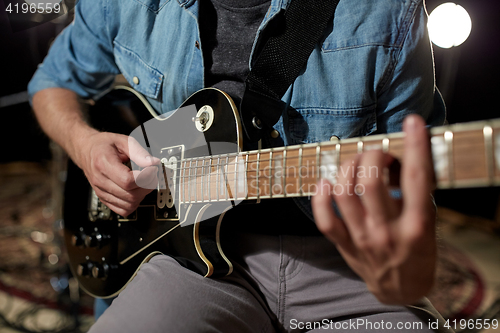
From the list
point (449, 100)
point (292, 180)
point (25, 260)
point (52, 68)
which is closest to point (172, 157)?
point (292, 180)

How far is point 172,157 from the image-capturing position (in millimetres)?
718

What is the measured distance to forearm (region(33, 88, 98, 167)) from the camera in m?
0.85

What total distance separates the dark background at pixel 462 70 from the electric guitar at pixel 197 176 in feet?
3.84

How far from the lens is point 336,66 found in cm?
67

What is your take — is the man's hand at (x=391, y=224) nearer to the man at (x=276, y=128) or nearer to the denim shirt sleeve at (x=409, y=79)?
the man at (x=276, y=128)

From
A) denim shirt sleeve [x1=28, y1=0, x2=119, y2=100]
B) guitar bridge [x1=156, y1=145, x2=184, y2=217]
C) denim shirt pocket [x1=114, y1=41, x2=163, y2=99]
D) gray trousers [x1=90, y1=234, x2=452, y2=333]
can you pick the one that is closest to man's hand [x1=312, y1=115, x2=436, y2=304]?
gray trousers [x1=90, y1=234, x2=452, y2=333]

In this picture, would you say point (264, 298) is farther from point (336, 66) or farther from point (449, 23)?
point (449, 23)

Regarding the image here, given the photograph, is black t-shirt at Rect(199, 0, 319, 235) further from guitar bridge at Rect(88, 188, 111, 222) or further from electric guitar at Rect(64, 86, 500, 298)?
guitar bridge at Rect(88, 188, 111, 222)

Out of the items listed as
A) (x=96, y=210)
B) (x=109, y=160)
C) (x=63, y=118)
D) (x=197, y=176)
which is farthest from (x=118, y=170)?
(x=63, y=118)

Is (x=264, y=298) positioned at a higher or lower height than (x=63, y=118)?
lower

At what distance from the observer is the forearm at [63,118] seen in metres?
0.85

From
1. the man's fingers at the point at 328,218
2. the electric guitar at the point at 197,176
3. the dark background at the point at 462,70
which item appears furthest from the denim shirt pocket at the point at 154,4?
the dark background at the point at 462,70

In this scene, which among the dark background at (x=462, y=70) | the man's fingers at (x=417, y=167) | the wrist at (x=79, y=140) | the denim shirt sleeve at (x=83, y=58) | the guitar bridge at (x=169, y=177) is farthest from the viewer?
the dark background at (x=462, y=70)

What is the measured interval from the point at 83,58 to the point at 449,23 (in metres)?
1.49
